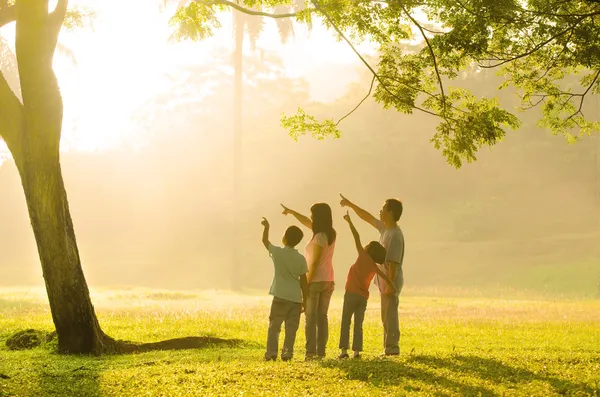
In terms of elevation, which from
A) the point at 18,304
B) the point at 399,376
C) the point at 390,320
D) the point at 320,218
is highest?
the point at 320,218

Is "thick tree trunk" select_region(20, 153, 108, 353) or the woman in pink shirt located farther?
"thick tree trunk" select_region(20, 153, 108, 353)

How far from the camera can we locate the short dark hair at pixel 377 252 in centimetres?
1055

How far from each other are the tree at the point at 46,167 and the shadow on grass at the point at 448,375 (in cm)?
449

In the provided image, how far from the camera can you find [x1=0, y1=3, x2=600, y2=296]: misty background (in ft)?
176

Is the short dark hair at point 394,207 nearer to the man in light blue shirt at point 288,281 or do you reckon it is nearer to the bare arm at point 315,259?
the bare arm at point 315,259

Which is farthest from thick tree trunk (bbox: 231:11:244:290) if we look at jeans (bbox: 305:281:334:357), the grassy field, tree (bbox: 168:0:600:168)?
jeans (bbox: 305:281:334:357)

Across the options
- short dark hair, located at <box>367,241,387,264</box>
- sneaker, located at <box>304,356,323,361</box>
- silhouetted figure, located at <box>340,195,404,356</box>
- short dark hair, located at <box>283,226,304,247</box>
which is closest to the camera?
short dark hair, located at <box>283,226,304,247</box>

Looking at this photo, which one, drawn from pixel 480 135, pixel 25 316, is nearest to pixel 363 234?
pixel 25 316

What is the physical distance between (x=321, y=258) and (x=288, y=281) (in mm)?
559

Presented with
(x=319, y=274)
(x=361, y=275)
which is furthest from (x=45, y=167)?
(x=361, y=275)

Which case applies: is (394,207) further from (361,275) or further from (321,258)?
(321,258)

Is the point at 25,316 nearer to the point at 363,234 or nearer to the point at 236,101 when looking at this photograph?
the point at 236,101

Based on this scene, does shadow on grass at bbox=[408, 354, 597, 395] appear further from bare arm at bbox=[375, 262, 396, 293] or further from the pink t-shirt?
the pink t-shirt

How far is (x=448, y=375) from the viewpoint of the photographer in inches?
376
